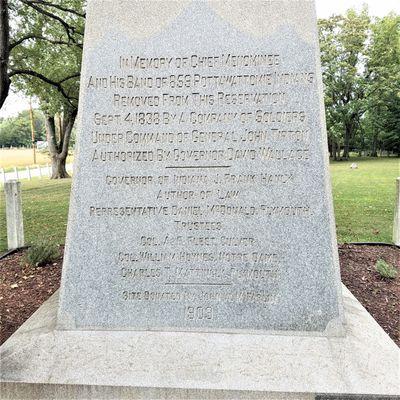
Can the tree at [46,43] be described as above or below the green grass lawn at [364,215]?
above

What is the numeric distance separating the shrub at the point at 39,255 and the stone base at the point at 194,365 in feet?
9.75

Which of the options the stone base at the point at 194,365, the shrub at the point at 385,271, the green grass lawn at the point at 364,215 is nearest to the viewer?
the stone base at the point at 194,365

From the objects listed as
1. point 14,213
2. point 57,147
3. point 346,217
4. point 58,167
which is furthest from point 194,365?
point 57,147

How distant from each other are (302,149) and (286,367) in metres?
1.45

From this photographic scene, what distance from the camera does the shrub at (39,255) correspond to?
5672mm

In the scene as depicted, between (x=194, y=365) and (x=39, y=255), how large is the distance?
3904 millimetres

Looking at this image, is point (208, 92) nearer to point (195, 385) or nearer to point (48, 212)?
point (195, 385)

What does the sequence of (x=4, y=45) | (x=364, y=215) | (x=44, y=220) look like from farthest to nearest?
(x=44, y=220) → (x=4, y=45) → (x=364, y=215)

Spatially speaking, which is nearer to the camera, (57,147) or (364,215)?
(364,215)

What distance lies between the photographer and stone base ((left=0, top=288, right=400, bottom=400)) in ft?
7.66

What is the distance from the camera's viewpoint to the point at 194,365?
2.49 m

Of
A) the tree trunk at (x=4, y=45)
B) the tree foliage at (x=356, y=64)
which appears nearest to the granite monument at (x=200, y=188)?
the tree trunk at (x=4, y=45)

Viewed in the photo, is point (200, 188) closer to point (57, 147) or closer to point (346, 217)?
point (346, 217)

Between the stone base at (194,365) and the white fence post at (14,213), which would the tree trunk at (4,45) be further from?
the stone base at (194,365)
